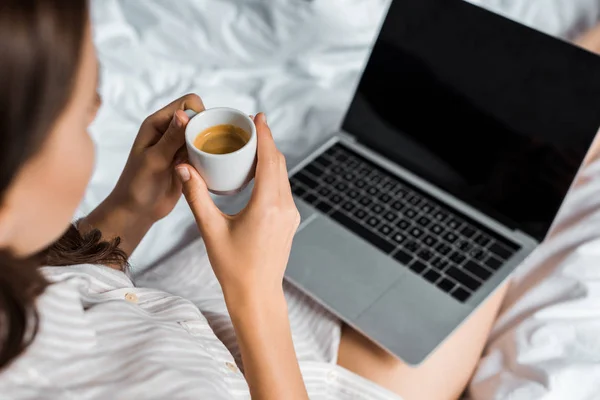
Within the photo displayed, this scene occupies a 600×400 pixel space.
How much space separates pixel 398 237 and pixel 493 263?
144 millimetres

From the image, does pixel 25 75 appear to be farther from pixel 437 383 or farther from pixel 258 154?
pixel 437 383

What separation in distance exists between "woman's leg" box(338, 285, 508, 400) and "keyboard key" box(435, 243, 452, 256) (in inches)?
4.0

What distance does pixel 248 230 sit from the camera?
0.64 meters

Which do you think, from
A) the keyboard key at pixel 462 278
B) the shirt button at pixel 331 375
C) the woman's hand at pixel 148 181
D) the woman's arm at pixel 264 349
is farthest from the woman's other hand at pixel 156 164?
the keyboard key at pixel 462 278

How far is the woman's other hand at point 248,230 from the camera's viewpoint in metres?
0.64

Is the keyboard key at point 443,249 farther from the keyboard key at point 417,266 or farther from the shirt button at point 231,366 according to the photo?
the shirt button at point 231,366

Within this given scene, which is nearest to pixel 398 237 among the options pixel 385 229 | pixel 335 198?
pixel 385 229

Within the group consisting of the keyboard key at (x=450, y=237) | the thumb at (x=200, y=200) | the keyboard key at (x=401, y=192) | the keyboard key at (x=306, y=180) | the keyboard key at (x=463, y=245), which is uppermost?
the thumb at (x=200, y=200)

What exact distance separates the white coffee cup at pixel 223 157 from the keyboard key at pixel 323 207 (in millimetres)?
297

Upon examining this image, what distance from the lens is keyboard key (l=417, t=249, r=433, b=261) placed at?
0.92m

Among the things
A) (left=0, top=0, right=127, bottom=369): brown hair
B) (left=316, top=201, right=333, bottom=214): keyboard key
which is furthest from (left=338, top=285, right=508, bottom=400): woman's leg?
(left=0, top=0, right=127, bottom=369): brown hair

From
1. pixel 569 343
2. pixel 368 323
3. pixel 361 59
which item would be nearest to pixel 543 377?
pixel 569 343

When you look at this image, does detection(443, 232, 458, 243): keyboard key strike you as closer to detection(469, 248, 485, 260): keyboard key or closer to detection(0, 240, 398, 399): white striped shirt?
detection(469, 248, 485, 260): keyboard key

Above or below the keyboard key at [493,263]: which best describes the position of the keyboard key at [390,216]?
below
